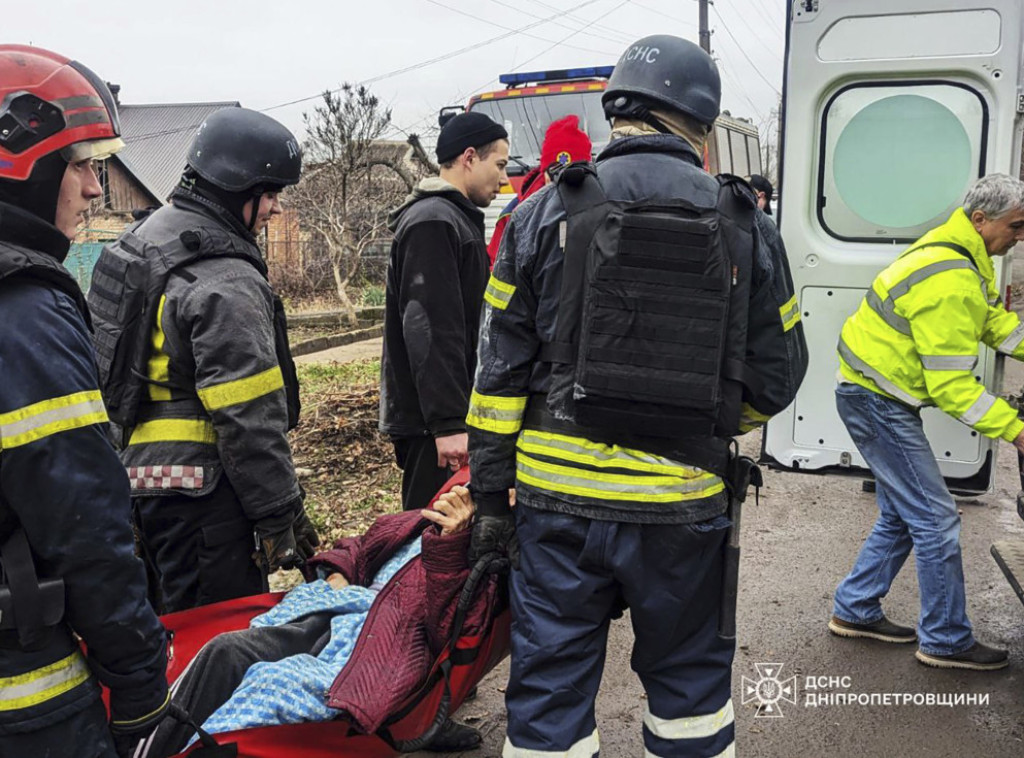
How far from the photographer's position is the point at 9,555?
5.54 feet

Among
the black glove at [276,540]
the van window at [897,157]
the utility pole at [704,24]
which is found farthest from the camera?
the utility pole at [704,24]

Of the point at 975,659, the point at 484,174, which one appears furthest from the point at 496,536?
the point at 975,659

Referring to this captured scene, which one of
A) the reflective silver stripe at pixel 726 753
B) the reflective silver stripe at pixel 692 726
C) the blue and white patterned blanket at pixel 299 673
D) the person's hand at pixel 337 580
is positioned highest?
the blue and white patterned blanket at pixel 299 673

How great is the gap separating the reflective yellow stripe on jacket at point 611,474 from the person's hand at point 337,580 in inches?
43.6

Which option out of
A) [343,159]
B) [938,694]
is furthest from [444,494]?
[343,159]

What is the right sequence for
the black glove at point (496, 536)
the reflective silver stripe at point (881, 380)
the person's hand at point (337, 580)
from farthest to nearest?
the reflective silver stripe at point (881, 380)
the person's hand at point (337, 580)
the black glove at point (496, 536)

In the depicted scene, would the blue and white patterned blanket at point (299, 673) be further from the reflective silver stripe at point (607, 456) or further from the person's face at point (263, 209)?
the person's face at point (263, 209)

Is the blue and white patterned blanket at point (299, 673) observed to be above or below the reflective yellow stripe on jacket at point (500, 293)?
below

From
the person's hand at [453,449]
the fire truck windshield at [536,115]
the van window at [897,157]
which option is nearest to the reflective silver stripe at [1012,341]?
the van window at [897,157]

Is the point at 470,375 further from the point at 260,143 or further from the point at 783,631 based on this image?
the point at 783,631

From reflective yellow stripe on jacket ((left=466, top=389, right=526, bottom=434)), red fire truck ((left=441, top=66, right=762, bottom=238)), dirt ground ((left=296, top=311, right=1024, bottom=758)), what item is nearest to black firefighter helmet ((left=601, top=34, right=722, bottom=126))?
reflective yellow stripe on jacket ((left=466, top=389, right=526, bottom=434))

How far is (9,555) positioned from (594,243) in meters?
1.49

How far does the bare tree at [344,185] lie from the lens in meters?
14.8

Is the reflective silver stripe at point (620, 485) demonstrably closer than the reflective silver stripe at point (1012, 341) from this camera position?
Yes
